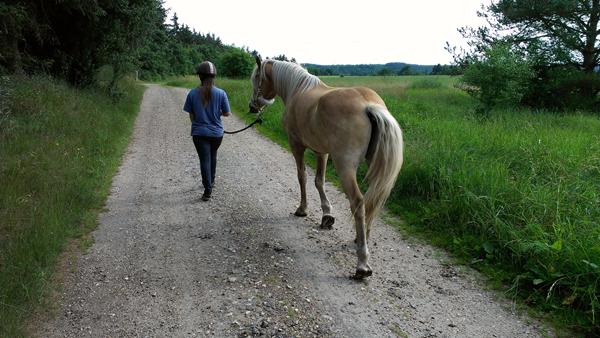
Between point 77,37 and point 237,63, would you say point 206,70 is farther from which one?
point 237,63

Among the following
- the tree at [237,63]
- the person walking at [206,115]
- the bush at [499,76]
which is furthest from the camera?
the tree at [237,63]

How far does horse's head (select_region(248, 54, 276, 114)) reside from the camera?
221 inches

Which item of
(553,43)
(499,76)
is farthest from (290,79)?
(553,43)

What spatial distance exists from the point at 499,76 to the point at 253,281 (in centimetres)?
1423

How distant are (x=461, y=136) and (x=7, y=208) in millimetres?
7104

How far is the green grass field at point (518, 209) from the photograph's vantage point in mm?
3268

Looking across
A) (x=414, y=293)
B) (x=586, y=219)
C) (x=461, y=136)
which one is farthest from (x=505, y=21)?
(x=414, y=293)

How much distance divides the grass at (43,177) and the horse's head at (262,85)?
107 inches

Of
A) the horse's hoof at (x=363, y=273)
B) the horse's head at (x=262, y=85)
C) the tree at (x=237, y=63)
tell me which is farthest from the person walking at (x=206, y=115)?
the tree at (x=237, y=63)

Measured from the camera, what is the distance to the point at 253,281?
144 inches

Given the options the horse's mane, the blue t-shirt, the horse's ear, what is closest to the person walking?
the blue t-shirt

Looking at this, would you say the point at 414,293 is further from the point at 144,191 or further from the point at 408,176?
the point at 144,191

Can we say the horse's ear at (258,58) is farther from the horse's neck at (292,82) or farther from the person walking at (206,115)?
the person walking at (206,115)

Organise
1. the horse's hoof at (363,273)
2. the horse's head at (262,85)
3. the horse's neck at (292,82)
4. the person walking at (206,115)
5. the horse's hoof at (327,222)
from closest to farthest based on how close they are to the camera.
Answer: the horse's hoof at (363,273) → the horse's hoof at (327,222) → the horse's neck at (292,82) → the horse's head at (262,85) → the person walking at (206,115)
